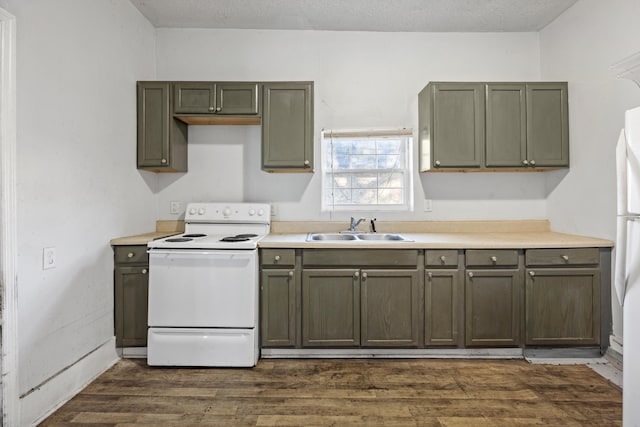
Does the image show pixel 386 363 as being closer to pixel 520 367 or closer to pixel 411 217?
pixel 520 367

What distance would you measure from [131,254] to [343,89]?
236 cm

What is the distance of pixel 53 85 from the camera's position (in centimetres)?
211

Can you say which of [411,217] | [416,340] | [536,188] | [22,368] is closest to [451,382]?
[416,340]

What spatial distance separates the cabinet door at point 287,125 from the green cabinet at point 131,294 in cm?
128

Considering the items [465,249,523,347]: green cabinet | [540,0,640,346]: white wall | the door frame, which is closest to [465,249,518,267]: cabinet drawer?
[465,249,523,347]: green cabinet

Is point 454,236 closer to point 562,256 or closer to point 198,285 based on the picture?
point 562,256

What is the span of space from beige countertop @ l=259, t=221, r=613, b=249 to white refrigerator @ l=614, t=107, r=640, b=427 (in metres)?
1.02

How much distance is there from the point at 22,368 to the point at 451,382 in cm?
255

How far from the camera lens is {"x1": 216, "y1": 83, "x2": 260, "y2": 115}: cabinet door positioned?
118 inches

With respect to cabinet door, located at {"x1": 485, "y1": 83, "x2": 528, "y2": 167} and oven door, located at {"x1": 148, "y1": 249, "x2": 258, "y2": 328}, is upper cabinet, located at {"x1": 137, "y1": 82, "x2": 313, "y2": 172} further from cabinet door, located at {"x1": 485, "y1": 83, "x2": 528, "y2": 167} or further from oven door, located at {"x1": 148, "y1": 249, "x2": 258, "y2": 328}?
cabinet door, located at {"x1": 485, "y1": 83, "x2": 528, "y2": 167}

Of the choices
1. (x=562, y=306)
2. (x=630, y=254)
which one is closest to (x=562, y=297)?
(x=562, y=306)

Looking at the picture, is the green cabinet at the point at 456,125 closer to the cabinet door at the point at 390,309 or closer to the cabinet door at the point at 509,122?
the cabinet door at the point at 509,122

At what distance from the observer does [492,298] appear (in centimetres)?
265

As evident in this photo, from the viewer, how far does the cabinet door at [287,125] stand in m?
2.98
